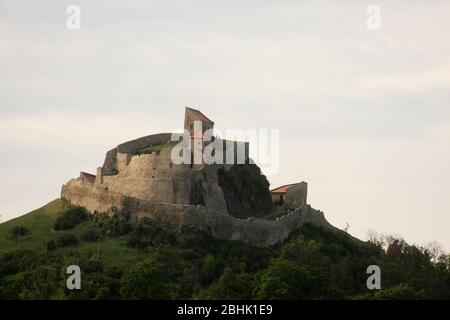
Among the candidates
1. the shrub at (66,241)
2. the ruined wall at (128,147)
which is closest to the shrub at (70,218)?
the shrub at (66,241)

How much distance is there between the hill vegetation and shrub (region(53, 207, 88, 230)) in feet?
0.30

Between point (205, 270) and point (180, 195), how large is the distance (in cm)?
1204

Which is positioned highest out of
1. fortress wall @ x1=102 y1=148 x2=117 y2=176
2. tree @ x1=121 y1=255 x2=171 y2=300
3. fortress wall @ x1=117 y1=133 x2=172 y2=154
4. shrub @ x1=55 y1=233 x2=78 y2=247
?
fortress wall @ x1=117 y1=133 x2=172 y2=154

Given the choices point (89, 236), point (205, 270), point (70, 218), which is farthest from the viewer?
point (70, 218)

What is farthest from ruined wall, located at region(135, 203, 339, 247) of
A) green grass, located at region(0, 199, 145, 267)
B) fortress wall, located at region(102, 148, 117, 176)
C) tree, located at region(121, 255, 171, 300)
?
tree, located at region(121, 255, 171, 300)

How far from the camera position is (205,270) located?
3777 inches

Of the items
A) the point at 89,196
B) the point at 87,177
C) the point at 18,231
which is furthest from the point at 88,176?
the point at 18,231

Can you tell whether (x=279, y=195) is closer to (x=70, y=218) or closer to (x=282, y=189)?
(x=282, y=189)

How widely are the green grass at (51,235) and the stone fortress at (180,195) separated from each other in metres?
2.29

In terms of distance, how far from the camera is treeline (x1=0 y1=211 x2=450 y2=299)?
87.8 meters

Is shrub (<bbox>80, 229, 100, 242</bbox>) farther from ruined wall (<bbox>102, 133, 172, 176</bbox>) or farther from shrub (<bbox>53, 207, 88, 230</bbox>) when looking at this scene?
ruined wall (<bbox>102, 133, 172, 176</bbox>)

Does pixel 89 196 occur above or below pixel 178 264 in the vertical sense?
above
